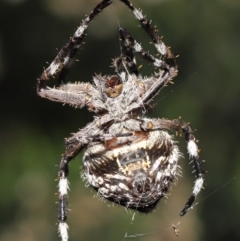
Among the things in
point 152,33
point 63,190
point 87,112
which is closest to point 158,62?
point 152,33

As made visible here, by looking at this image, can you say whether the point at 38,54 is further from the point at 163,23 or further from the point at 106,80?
the point at 106,80

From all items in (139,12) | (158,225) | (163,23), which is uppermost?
(139,12)

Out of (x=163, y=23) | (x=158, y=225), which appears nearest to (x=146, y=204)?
(x=158, y=225)

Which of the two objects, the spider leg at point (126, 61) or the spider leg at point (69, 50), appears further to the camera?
the spider leg at point (126, 61)

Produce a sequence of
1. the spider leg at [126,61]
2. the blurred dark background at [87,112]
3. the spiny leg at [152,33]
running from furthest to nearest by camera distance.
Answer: the blurred dark background at [87,112], the spider leg at [126,61], the spiny leg at [152,33]

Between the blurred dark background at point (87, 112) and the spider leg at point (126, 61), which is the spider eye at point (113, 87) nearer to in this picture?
the spider leg at point (126, 61)

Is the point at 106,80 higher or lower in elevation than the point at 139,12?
lower

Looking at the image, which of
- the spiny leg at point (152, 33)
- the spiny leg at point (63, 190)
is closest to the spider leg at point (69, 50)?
the spiny leg at point (152, 33)
